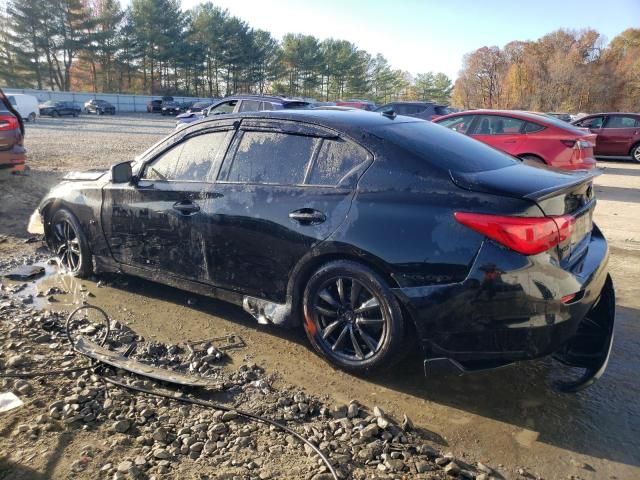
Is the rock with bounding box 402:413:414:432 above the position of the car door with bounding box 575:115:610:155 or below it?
below

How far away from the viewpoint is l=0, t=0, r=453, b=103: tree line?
55.0 metres

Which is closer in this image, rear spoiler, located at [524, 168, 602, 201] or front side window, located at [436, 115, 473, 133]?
rear spoiler, located at [524, 168, 602, 201]

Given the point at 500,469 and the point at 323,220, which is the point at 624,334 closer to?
the point at 500,469

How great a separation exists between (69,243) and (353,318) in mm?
3287

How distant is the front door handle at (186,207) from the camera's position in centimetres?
393

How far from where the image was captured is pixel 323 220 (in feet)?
10.8

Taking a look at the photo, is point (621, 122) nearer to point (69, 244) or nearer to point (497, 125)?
point (497, 125)

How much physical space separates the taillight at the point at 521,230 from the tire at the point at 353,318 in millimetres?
672

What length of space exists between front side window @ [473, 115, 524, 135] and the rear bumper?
796 centimetres

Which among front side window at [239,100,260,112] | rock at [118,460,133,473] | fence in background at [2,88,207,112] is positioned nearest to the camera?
rock at [118,460,133,473]

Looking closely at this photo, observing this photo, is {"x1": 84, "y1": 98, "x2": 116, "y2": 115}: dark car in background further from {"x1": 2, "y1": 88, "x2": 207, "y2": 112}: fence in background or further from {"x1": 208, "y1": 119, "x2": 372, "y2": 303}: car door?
{"x1": 208, "y1": 119, "x2": 372, "y2": 303}: car door

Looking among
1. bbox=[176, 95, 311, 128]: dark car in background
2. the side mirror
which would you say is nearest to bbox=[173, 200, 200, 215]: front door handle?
the side mirror

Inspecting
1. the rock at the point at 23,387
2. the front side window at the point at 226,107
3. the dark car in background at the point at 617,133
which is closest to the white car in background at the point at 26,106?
the front side window at the point at 226,107

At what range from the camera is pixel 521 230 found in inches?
108
